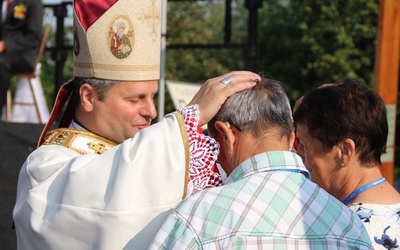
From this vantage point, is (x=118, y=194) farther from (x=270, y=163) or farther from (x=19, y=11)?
(x=19, y=11)

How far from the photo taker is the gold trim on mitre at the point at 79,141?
295 centimetres

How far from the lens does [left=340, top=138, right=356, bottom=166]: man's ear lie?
2.92m

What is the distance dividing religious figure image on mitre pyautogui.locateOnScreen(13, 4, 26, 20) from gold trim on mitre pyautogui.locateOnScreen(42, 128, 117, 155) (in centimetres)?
452

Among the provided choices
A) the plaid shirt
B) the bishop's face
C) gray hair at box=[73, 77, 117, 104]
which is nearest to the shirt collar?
the plaid shirt

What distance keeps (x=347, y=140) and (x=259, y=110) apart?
→ 2.16 feet

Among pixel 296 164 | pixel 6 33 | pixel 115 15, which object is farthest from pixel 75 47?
pixel 6 33

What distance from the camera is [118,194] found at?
8.10 ft

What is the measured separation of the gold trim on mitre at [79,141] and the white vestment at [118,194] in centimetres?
30

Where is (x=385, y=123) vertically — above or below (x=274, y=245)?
above

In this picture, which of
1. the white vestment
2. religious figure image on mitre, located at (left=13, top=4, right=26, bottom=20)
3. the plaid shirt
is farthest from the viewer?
religious figure image on mitre, located at (left=13, top=4, right=26, bottom=20)

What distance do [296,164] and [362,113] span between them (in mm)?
644

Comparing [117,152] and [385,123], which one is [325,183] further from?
[117,152]

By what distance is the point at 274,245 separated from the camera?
2.25m

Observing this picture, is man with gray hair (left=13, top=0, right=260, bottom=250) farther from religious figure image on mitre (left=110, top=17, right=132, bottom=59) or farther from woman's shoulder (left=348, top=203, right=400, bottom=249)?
woman's shoulder (left=348, top=203, right=400, bottom=249)
